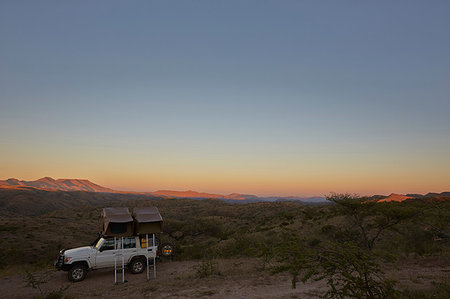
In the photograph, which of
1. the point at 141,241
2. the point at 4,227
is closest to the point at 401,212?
the point at 141,241

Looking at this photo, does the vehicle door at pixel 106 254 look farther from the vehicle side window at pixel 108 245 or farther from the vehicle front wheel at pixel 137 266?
Answer: the vehicle front wheel at pixel 137 266

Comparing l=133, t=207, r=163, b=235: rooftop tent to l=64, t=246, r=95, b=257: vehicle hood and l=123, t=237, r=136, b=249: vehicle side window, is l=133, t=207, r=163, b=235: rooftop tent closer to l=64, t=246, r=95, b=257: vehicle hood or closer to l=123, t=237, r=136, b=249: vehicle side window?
l=123, t=237, r=136, b=249: vehicle side window

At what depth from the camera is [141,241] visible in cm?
1372

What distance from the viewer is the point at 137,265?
44.1 feet

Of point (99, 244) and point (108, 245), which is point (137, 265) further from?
point (99, 244)

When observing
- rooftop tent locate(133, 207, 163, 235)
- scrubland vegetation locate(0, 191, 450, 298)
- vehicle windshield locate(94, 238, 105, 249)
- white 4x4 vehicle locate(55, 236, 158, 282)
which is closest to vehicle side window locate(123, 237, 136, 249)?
white 4x4 vehicle locate(55, 236, 158, 282)

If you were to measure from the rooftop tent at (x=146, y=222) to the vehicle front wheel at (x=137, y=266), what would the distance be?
1940 millimetres

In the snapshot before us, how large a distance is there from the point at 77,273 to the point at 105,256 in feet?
4.54

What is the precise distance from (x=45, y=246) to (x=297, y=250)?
2399 cm

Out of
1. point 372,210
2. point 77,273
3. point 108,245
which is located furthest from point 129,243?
point 372,210

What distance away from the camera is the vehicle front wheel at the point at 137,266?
13281 mm

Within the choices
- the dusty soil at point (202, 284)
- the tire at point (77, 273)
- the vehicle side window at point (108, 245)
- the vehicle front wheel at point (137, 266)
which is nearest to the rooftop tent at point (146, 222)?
the vehicle side window at point (108, 245)

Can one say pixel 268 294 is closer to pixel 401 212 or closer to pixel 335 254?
pixel 335 254

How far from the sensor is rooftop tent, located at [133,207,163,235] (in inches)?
496
